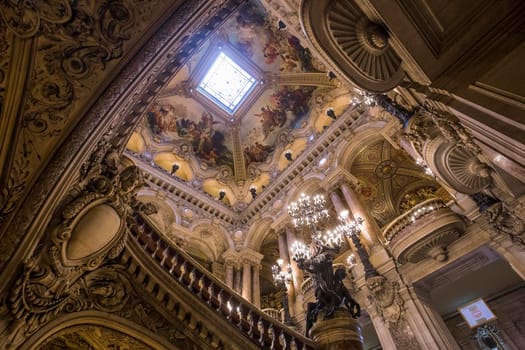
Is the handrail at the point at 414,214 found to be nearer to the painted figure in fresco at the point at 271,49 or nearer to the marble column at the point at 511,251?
the marble column at the point at 511,251

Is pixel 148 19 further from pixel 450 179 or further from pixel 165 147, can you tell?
pixel 165 147

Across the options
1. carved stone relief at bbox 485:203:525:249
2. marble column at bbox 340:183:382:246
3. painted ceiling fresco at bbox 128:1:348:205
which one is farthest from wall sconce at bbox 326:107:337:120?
carved stone relief at bbox 485:203:525:249

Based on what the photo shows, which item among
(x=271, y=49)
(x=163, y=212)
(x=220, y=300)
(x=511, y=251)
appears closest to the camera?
(x=220, y=300)

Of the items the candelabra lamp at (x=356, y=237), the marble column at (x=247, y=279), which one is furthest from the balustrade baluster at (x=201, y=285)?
the marble column at (x=247, y=279)

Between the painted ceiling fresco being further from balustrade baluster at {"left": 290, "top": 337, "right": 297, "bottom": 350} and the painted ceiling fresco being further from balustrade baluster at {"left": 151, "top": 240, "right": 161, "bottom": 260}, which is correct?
balustrade baluster at {"left": 290, "top": 337, "right": 297, "bottom": 350}

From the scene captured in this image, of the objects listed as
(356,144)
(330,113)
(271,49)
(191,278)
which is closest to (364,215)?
(356,144)

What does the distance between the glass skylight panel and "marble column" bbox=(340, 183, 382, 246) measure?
894 centimetres

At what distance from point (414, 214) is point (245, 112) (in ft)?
37.5

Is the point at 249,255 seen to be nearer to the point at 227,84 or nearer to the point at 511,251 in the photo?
the point at 511,251

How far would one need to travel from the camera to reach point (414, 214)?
25.0 ft

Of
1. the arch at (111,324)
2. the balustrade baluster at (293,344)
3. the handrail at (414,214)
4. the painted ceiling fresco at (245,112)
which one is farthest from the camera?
the painted ceiling fresco at (245,112)

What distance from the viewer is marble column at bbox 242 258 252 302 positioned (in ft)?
36.1

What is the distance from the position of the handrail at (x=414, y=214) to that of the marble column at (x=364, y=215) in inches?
21.3

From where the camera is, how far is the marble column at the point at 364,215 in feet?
28.0
